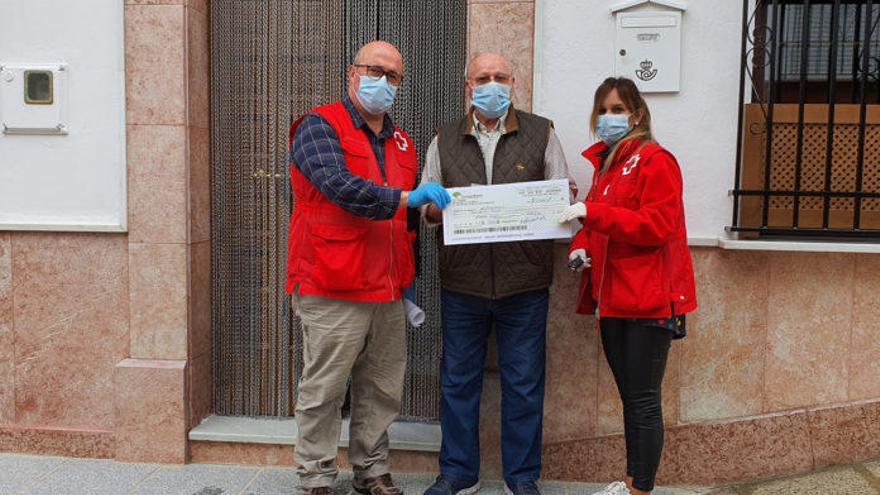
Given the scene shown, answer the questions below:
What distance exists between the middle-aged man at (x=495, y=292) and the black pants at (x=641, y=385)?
1.57 ft

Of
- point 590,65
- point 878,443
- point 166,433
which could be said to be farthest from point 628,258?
point 166,433

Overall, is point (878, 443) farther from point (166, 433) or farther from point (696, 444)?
point (166, 433)

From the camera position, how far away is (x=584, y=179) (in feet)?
13.7

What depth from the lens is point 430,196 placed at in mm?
3551

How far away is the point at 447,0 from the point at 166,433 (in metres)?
2.85

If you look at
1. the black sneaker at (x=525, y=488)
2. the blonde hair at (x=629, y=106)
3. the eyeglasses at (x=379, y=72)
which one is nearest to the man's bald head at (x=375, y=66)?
the eyeglasses at (x=379, y=72)

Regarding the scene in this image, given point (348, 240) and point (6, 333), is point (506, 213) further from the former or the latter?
point (6, 333)

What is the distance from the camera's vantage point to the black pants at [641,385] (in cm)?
345

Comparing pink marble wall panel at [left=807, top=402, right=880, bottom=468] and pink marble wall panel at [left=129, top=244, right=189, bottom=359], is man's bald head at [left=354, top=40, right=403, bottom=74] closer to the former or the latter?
pink marble wall panel at [left=129, top=244, right=189, bottom=359]

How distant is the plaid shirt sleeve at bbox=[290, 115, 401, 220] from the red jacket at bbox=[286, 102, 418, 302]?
9 centimetres

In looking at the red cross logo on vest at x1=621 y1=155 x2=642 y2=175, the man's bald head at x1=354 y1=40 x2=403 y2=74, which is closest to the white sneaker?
the red cross logo on vest at x1=621 y1=155 x2=642 y2=175

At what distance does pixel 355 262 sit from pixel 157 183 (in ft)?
4.77

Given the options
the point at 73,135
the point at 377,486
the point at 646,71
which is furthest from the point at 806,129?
the point at 73,135

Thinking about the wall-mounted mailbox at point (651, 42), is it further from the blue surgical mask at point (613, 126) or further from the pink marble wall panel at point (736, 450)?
the pink marble wall panel at point (736, 450)
